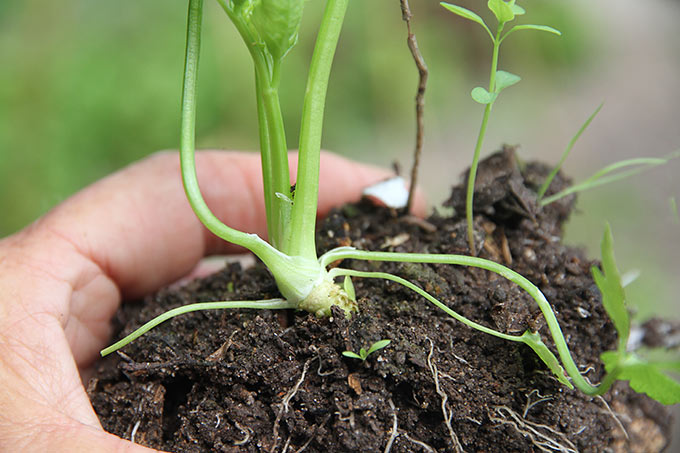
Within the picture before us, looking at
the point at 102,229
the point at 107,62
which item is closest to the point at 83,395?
the point at 102,229

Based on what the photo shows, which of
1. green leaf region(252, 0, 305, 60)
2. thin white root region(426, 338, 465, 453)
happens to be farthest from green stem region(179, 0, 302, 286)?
thin white root region(426, 338, 465, 453)

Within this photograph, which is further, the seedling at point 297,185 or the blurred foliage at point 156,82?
the blurred foliage at point 156,82

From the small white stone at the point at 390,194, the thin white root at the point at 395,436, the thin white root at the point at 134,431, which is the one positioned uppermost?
the small white stone at the point at 390,194

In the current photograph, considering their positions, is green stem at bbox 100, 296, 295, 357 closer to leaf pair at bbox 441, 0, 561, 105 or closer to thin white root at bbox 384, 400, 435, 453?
thin white root at bbox 384, 400, 435, 453

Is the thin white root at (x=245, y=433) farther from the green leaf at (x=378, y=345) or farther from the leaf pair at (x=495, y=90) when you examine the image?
the leaf pair at (x=495, y=90)

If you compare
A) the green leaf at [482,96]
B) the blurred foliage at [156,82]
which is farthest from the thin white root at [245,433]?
the blurred foliage at [156,82]

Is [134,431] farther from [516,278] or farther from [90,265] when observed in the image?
[516,278]

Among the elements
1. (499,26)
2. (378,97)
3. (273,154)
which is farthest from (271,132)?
(378,97)

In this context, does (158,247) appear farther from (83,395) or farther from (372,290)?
(372,290)
